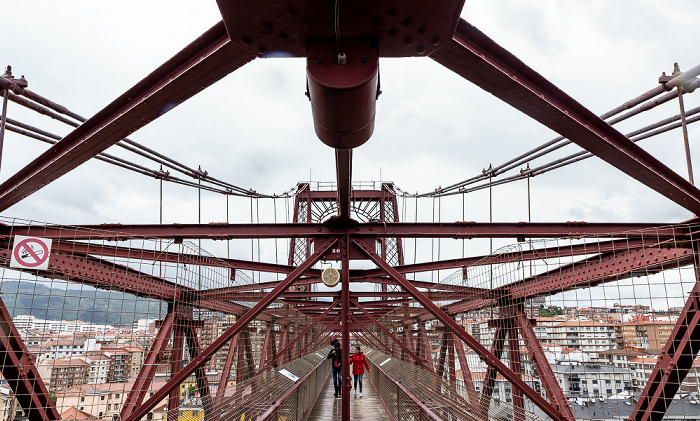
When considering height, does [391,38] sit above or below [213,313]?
above

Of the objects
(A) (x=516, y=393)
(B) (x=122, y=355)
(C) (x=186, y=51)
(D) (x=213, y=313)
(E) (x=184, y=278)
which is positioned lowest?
(A) (x=516, y=393)

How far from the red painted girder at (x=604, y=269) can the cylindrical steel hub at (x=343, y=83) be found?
Answer: 4.75 metres

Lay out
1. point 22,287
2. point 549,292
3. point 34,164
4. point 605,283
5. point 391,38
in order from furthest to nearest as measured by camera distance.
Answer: point 549,292
point 605,283
point 22,287
point 34,164
point 391,38

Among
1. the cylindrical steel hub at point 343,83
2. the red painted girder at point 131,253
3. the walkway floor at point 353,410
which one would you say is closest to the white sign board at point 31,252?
the red painted girder at point 131,253

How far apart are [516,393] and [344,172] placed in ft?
21.2

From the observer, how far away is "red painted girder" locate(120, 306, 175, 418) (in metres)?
7.14

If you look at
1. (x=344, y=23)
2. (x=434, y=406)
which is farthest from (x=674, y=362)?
(x=344, y=23)

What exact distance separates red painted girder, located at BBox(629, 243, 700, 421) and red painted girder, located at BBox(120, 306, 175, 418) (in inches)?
265

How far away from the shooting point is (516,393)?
8680 mm

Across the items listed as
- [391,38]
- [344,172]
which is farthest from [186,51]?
[344,172]

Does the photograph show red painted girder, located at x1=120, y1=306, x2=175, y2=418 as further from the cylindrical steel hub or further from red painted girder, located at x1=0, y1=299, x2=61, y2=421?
the cylindrical steel hub

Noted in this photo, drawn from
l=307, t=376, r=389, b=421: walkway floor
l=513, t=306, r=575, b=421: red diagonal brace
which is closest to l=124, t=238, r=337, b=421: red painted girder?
l=513, t=306, r=575, b=421: red diagonal brace

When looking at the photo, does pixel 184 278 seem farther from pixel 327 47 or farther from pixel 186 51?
pixel 327 47

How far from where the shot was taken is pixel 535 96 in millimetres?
3062
